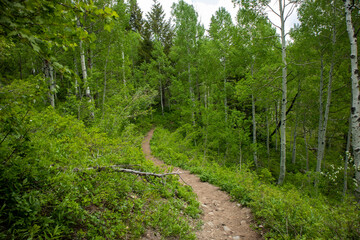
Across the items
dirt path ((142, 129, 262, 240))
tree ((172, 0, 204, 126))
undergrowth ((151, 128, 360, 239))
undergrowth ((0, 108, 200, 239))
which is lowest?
dirt path ((142, 129, 262, 240))

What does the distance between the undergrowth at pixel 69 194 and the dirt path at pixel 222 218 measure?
1.39 feet

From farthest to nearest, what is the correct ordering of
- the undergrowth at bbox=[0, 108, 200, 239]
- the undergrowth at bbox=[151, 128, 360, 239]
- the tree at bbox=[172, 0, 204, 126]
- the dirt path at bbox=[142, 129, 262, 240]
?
the tree at bbox=[172, 0, 204, 126]
the dirt path at bbox=[142, 129, 262, 240]
the undergrowth at bbox=[151, 128, 360, 239]
the undergrowth at bbox=[0, 108, 200, 239]

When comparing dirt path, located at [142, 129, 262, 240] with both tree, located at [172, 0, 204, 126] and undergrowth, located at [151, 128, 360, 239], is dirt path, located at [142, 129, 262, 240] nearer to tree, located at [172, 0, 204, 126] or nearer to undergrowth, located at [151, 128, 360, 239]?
undergrowth, located at [151, 128, 360, 239]

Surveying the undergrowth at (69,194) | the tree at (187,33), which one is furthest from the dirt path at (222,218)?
the tree at (187,33)

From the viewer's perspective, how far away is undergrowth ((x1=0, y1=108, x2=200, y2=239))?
1.75 m

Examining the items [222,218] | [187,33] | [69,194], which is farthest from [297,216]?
[187,33]

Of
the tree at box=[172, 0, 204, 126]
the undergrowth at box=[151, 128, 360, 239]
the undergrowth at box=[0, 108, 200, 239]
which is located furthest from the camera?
the tree at box=[172, 0, 204, 126]

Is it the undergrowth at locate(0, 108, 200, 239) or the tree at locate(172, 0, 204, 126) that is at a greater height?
the tree at locate(172, 0, 204, 126)

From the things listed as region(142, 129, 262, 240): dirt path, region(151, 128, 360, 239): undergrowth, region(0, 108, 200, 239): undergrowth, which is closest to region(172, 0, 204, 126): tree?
region(142, 129, 262, 240): dirt path

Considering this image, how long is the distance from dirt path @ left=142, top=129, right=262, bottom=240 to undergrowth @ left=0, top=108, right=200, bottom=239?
42 centimetres

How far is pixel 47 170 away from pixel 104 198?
1.02 metres

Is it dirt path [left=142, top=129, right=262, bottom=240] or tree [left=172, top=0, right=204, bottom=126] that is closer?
dirt path [left=142, top=129, right=262, bottom=240]

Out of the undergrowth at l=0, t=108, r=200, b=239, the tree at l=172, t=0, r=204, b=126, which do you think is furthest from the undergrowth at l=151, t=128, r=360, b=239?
the tree at l=172, t=0, r=204, b=126

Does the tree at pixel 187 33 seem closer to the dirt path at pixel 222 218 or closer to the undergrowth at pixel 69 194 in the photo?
the dirt path at pixel 222 218
